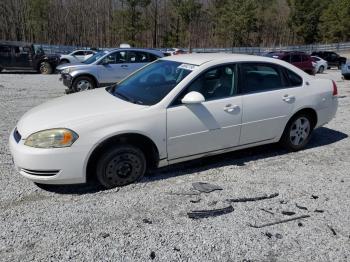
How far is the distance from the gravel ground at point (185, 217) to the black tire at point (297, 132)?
39 cm

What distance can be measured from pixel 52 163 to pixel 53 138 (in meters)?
0.26

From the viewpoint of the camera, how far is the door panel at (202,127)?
4379mm

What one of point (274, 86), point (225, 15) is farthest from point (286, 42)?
point (274, 86)

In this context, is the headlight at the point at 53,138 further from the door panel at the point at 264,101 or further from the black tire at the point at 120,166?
the door panel at the point at 264,101

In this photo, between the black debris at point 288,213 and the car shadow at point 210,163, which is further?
the car shadow at point 210,163

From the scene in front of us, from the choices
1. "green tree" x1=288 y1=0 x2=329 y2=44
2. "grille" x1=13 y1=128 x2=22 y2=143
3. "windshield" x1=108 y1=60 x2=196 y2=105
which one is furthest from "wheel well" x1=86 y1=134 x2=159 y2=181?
"green tree" x1=288 y1=0 x2=329 y2=44

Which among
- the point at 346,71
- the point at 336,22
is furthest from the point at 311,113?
the point at 336,22

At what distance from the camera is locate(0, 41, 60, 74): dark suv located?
61.9 feet

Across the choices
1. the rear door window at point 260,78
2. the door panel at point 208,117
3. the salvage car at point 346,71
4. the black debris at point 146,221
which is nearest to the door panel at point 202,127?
the door panel at point 208,117

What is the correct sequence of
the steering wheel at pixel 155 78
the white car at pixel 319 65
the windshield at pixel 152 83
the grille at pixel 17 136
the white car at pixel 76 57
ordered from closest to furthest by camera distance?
the grille at pixel 17 136, the windshield at pixel 152 83, the steering wheel at pixel 155 78, the white car at pixel 76 57, the white car at pixel 319 65

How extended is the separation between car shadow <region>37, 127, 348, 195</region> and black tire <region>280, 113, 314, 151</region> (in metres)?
0.17

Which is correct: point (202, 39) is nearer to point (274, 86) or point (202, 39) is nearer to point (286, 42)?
point (286, 42)

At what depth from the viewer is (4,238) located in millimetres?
3277

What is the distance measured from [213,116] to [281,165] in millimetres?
1333
